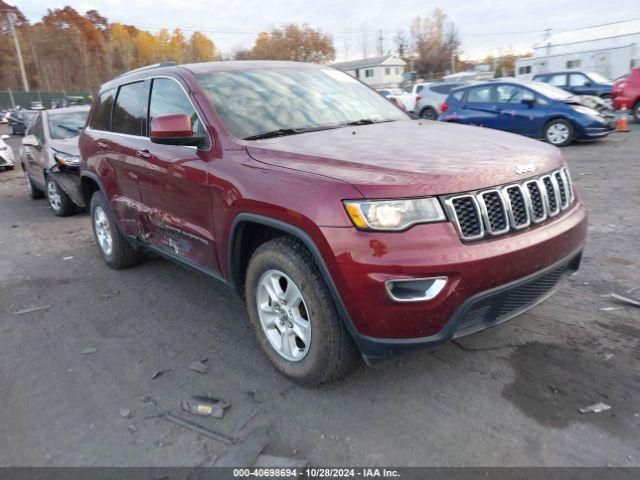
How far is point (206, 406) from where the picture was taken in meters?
2.87

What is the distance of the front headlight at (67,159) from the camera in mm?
7594

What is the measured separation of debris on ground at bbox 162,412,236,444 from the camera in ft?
8.54

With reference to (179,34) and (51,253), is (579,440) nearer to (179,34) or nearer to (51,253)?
(51,253)

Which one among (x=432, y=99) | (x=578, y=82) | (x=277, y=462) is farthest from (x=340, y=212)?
(x=578, y=82)

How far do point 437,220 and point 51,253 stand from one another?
5392 millimetres

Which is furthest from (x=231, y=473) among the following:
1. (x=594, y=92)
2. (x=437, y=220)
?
(x=594, y=92)

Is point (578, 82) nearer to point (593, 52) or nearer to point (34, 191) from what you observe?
point (593, 52)

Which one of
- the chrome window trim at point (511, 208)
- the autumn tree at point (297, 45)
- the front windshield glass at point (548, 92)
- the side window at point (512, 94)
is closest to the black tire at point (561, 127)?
the front windshield glass at point (548, 92)

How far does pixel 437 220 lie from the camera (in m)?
2.41

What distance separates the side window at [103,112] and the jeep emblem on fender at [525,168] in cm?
381

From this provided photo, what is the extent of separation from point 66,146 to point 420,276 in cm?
718

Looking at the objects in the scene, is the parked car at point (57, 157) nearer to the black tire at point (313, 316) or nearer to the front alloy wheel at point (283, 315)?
the front alloy wheel at point (283, 315)

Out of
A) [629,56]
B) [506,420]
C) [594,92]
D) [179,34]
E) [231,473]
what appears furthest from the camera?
[179,34]

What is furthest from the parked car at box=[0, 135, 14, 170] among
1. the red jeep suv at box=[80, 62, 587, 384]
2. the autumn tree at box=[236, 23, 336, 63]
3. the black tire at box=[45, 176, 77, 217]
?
the autumn tree at box=[236, 23, 336, 63]
